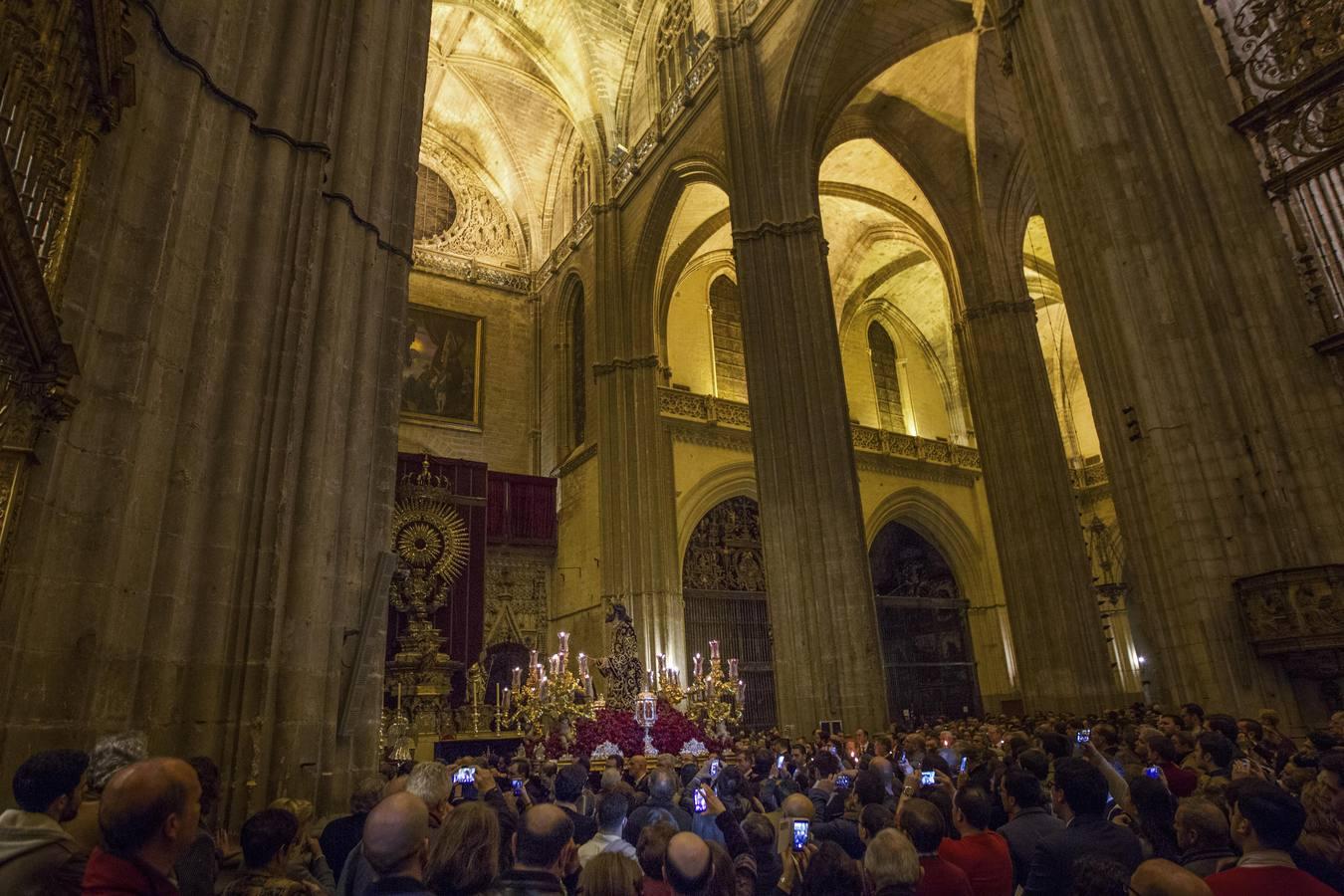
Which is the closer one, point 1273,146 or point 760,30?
point 1273,146

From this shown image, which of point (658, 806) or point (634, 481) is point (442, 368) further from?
point (658, 806)

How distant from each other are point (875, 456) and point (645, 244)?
27.2 ft

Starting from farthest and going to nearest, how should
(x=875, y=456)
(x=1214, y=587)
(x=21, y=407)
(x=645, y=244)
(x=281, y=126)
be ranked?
1. (x=875, y=456)
2. (x=645, y=244)
3. (x=1214, y=587)
4. (x=281, y=126)
5. (x=21, y=407)

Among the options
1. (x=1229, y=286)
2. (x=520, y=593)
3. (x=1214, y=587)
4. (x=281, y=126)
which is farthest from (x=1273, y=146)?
(x=520, y=593)

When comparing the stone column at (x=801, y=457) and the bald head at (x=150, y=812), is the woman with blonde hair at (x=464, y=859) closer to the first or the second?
the bald head at (x=150, y=812)

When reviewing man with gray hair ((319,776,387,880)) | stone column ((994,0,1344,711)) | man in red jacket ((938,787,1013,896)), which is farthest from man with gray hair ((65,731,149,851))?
stone column ((994,0,1344,711))

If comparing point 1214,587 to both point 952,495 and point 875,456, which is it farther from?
point 952,495

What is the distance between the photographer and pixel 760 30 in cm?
1487

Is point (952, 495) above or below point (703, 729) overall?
above

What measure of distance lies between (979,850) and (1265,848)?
2.71ft

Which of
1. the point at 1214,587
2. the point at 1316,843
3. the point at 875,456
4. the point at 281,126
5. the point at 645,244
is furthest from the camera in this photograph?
the point at 875,456

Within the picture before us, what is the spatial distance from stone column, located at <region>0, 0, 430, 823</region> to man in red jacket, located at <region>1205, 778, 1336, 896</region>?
4.25 metres

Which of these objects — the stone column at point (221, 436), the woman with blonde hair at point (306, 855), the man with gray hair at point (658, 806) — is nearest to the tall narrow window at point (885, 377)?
the stone column at point (221, 436)

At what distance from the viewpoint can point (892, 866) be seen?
208cm
